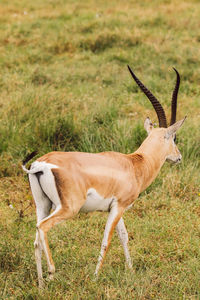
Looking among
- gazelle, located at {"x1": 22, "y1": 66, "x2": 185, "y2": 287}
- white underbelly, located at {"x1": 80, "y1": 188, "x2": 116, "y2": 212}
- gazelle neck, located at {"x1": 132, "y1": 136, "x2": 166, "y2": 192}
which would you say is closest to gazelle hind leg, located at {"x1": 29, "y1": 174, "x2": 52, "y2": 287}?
gazelle, located at {"x1": 22, "y1": 66, "x2": 185, "y2": 287}

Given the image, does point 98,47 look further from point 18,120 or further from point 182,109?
point 18,120

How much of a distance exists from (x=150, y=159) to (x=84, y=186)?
0.84 m

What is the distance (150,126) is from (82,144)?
159cm

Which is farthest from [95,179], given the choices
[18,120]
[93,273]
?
[18,120]

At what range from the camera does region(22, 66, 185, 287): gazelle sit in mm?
3211

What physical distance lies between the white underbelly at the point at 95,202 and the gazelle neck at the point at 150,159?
36 centimetres

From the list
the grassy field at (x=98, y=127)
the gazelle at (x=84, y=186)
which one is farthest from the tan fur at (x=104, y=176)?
the grassy field at (x=98, y=127)

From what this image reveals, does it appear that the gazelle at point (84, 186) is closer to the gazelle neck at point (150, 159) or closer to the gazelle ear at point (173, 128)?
the gazelle neck at point (150, 159)

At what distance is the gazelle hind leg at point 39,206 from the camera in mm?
3312

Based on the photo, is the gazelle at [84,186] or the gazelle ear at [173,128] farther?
Answer: the gazelle ear at [173,128]

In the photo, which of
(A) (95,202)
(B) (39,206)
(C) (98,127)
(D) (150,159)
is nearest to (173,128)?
(D) (150,159)

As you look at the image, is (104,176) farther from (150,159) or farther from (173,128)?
(173,128)

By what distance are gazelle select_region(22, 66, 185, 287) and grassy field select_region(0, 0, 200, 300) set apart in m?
0.30

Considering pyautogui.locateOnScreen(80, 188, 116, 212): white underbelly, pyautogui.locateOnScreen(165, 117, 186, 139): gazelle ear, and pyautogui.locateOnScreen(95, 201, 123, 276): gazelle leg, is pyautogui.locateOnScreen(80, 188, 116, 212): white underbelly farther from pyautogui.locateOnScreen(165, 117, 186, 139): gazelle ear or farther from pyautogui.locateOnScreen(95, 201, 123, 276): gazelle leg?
pyautogui.locateOnScreen(165, 117, 186, 139): gazelle ear
